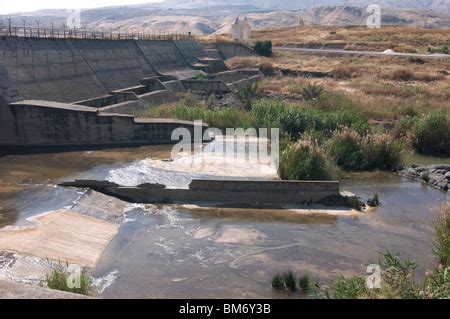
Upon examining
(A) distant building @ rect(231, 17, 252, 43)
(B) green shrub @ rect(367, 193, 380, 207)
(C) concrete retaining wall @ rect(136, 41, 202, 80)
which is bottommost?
(B) green shrub @ rect(367, 193, 380, 207)

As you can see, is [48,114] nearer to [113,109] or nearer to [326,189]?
[113,109]

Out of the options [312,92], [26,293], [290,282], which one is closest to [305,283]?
[290,282]

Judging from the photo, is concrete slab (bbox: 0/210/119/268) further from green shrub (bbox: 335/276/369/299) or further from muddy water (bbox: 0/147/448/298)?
green shrub (bbox: 335/276/369/299)

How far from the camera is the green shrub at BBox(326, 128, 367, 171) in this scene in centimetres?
2173

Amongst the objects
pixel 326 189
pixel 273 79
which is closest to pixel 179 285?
pixel 326 189

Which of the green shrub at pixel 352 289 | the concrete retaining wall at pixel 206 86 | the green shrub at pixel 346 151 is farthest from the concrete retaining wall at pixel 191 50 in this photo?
the green shrub at pixel 352 289

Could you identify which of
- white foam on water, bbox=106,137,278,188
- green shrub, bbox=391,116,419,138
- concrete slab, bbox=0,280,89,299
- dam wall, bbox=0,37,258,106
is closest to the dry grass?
green shrub, bbox=391,116,419,138

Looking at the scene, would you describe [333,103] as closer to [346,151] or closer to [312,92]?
[312,92]

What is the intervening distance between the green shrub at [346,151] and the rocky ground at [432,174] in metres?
1.86

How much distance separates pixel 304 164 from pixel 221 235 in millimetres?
5058

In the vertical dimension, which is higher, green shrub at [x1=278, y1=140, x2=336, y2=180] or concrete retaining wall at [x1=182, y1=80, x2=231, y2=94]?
concrete retaining wall at [x1=182, y1=80, x2=231, y2=94]

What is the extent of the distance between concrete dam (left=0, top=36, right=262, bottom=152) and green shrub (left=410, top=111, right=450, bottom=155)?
11062 mm

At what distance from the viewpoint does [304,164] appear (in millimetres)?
→ 18453

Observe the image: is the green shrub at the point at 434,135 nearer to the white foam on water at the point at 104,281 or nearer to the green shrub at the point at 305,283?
the green shrub at the point at 305,283
